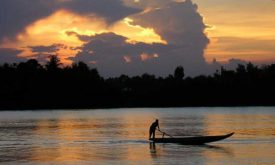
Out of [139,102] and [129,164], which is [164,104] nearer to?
[139,102]

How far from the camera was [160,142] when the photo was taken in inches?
1673

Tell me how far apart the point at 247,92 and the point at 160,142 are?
123 metres

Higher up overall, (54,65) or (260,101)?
(54,65)

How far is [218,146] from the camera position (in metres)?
40.2

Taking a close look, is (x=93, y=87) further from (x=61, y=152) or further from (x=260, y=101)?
(x=61, y=152)

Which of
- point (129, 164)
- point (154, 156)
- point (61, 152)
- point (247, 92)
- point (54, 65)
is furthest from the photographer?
point (54, 65)

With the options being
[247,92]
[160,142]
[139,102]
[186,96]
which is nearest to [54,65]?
[139,102]

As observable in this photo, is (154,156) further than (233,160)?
Yes

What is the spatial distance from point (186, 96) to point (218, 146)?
129141mm

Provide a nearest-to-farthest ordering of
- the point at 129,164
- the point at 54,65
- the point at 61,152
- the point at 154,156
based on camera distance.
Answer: the point at 129,164 < the point at 154,156 < the point at 61,152 < the point at 54,65

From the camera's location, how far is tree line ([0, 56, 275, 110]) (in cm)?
16262

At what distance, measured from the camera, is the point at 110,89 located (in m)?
170

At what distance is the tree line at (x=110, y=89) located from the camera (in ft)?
534

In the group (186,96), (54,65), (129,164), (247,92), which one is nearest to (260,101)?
(247,92)
